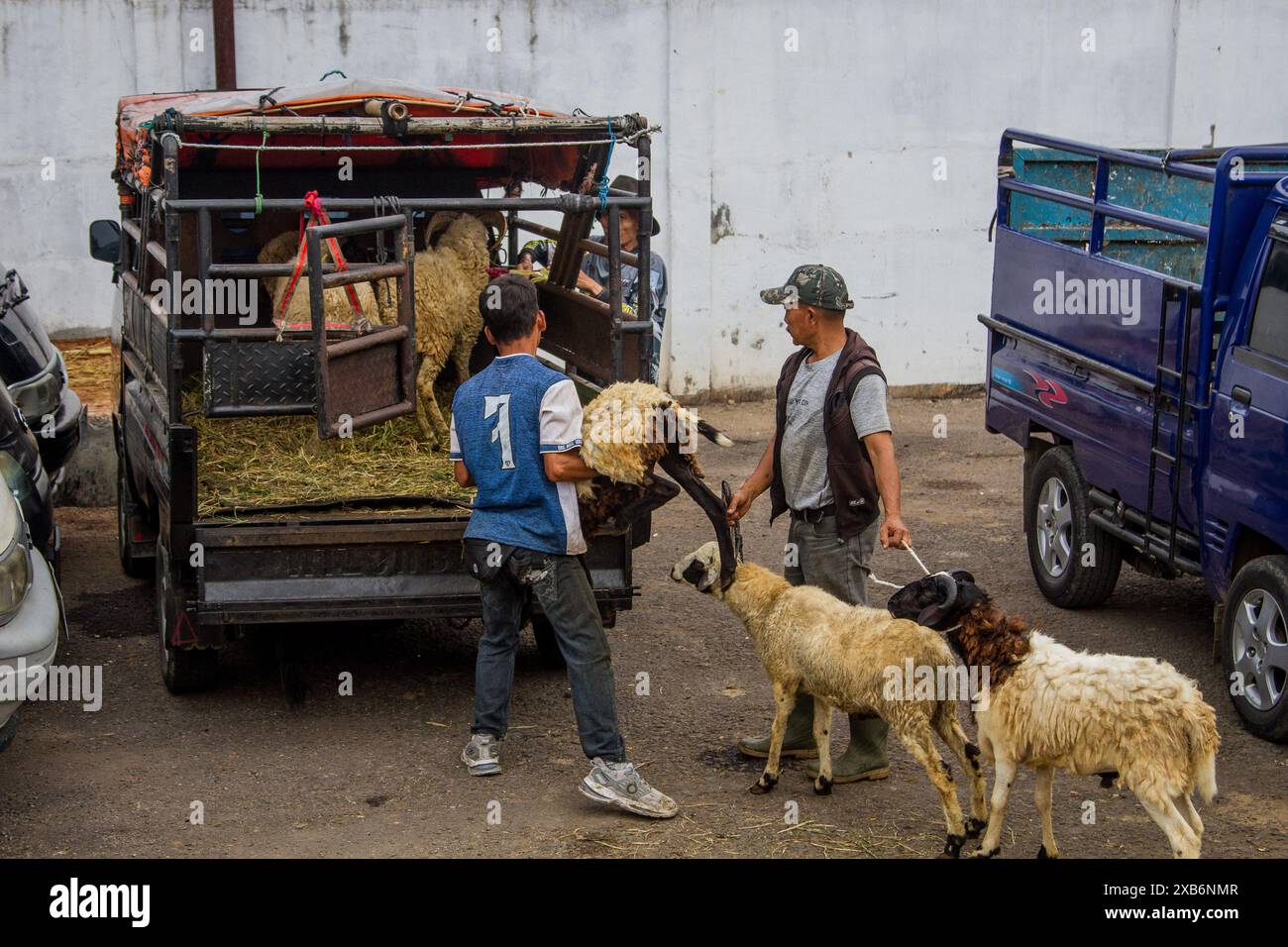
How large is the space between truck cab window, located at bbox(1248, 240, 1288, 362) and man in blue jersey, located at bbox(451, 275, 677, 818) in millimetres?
3028

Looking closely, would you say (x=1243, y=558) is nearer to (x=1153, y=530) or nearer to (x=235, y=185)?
(x=1153, y=530)

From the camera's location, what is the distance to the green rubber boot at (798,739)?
640cm

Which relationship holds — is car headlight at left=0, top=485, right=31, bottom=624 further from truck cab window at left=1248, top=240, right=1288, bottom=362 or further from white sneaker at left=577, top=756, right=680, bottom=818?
truck cab window at left=1248, top=240, right=1288, bottom=362

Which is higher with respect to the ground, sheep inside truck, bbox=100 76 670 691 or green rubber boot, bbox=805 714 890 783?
sheep inside truck, bbox=100 76 670 691

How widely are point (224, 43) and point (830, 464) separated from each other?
8.13 m

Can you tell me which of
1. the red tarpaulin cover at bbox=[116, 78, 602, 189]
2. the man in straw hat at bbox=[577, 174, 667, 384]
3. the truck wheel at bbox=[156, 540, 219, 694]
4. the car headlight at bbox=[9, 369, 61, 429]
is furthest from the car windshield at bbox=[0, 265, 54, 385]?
the man in straw hat at bbox=[577, 174, 667, 384]

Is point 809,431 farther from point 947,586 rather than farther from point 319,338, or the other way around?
point 319,338

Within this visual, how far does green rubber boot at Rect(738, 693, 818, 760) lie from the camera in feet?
21.0

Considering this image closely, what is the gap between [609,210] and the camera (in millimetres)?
6875

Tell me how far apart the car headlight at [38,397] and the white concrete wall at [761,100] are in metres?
3.90

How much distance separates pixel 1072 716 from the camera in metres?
5.14

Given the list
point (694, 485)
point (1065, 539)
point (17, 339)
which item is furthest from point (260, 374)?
point (1065, 539)

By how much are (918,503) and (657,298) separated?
229 cm

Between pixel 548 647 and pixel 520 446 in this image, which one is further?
pixel 548 647
